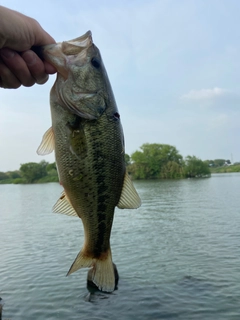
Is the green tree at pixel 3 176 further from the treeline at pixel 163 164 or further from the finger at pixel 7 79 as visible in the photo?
the finger at pixel 7 79

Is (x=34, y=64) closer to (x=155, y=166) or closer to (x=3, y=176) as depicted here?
(x=155, y=166)

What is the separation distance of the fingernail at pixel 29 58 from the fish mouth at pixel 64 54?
0.10 metres

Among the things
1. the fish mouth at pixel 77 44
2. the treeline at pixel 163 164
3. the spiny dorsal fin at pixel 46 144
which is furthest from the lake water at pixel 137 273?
the treeline at pixel 163 164

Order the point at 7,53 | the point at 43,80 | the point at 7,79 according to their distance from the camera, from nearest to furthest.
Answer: the point at 7,53, the point at 7,79, the point at 43,80

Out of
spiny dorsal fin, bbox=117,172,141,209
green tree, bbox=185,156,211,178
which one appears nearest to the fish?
spiny dorsal fin, bbox=117,172,141,209

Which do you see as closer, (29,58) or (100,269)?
(29,58)

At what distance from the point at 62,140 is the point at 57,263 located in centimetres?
1497

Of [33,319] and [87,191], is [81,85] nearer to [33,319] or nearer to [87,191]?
[87,191]

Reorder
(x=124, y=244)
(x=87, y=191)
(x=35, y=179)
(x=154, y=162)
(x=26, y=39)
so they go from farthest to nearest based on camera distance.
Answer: (x=35, y=179) → (x=154, y=162) → (x=124, y=244) → (x=87, y=191) → (x=26, y=39)

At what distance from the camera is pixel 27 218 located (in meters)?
34.4

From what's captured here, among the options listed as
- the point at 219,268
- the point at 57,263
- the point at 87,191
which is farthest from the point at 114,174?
the point at 57,263

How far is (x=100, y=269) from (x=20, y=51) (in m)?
2.44

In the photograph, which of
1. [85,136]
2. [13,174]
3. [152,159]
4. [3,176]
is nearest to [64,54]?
[85,136]

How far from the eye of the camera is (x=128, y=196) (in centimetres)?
360
